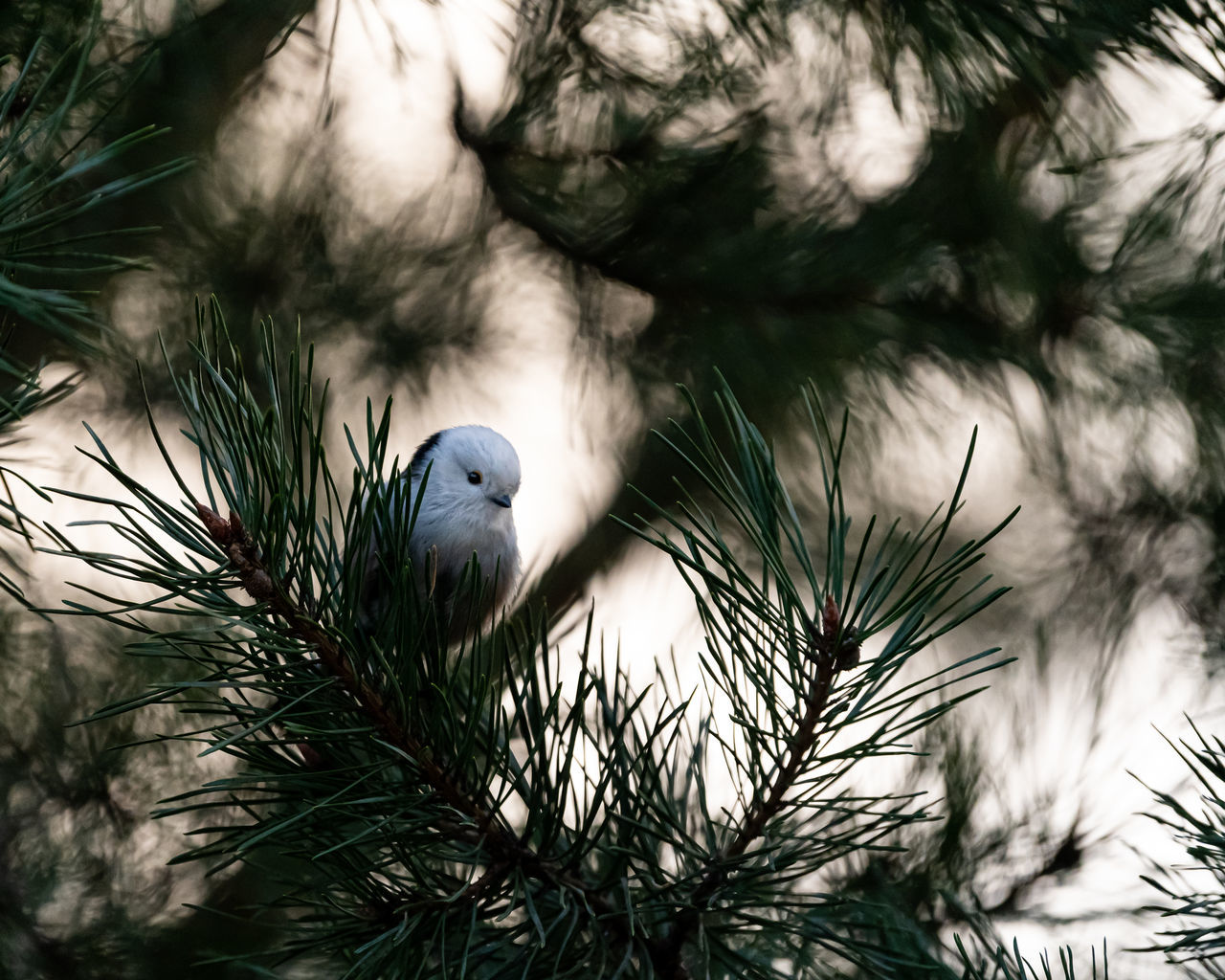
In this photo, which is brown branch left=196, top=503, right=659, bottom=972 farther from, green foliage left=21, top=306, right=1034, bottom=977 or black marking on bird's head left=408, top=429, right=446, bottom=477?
black marking on bird's head left=408, top=429, right=446, bottom=477

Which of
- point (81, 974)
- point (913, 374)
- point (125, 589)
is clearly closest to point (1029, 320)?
point (913, 374)

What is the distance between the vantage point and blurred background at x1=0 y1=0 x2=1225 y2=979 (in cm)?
112

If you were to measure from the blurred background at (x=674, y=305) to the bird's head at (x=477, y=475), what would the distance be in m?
0.30

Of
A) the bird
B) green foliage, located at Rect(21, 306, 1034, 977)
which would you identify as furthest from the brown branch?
the bird

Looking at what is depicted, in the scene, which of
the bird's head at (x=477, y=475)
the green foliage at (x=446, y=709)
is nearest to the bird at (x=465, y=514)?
the bird's head at (x=477, y=475)

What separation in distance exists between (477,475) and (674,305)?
1.59 ft

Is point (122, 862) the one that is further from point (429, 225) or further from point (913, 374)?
point (913, 374)

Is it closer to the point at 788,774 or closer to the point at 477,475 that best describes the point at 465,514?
the point at 477,475

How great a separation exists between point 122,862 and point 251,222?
0.73 meters

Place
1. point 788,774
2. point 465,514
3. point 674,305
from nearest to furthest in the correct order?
point 788,774, point 465,514, point 674,305

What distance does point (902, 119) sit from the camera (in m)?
1.18

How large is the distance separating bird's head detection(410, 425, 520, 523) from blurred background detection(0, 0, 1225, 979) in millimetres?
305

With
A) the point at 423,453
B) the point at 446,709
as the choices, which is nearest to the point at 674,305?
the point at 423,453

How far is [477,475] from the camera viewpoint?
38.1 inches
